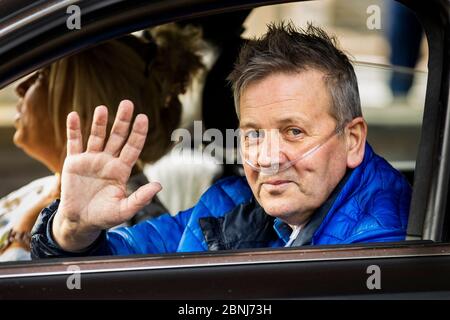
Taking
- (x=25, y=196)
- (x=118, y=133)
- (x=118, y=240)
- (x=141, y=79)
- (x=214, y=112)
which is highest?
(x=141, y=79)

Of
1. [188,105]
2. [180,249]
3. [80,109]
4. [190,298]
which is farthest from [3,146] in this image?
[190,298]

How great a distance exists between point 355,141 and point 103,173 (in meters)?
0.56

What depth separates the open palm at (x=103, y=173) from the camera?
2004 millimetres

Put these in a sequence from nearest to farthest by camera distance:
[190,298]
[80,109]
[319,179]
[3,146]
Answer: [190,298] → [319,179] → [80,109] → [3,146]

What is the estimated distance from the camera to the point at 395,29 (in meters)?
3.38

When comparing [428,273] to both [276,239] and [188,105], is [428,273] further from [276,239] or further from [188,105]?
[188,105]

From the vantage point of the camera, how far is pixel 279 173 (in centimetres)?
210

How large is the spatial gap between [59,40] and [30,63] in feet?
0.21

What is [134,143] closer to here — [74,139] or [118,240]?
[74,139]

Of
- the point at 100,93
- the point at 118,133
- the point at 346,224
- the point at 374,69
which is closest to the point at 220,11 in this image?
the point at 118,133

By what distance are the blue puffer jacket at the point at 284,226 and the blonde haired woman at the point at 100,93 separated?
0.41 meters

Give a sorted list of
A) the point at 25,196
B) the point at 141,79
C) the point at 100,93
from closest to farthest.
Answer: the point at 100,93, the point at 25,196, the point at 141,79

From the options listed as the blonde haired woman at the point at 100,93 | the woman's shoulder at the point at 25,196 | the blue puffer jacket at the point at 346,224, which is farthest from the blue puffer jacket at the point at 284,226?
the woman's shoulder at the point at 25,196

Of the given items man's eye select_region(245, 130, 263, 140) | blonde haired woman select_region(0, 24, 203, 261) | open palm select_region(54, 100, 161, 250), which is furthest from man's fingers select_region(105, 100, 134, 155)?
blonde haired woman select_region(0, 24, 203, 261)
